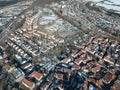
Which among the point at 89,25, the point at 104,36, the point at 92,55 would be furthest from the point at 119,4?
the point at 92,55

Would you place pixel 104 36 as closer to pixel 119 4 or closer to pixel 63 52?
pixel 63 52

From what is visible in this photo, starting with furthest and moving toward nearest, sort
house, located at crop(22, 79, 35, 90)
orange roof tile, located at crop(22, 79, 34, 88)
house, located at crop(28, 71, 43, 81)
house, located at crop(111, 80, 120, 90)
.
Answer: house, located at crop(28, 71, 43, 81) → orange roof tile, located at crop(22, 79, 34, 88) → house, located at crop(22, 79, 35, 90) → house, located at crop(111, 80, 120, 90)

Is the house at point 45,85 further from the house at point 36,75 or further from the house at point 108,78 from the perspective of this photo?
the house at point 108,78

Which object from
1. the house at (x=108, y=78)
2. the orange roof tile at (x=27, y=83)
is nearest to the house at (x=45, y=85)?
the orange roof tile at (x=27, y=83)

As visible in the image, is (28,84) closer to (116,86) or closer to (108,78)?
(108,78)

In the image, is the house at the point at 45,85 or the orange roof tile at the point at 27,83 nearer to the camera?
the house at the point at 45,85

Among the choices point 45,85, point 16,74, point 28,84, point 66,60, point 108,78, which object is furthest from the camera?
point 66,60

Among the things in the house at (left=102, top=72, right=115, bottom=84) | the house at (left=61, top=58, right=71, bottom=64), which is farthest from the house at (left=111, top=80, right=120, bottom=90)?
the house at (left=61, top=58, right=71, bottom=64)

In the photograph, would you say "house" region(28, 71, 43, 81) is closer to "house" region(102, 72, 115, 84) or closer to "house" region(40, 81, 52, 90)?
"house" region(40, 81, 52, 90)

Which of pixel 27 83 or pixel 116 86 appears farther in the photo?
pixel 27 83

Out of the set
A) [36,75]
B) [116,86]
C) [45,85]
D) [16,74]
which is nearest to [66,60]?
[36,75]

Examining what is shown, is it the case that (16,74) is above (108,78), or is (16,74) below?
above
